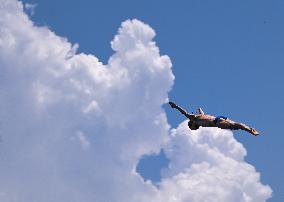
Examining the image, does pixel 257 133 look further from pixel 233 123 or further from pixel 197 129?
pixel 197 129

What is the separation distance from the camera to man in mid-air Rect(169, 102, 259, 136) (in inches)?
1993

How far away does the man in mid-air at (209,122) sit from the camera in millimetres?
50625

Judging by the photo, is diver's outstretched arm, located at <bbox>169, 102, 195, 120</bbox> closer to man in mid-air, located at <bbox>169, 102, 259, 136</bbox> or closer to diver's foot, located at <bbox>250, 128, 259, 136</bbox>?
man in mid-air, located at <bbox>169, 102, 259, 136</bbox>

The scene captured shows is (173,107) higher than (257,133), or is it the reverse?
(173,107)

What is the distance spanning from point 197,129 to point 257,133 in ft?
25.0

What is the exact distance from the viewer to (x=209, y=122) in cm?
5262

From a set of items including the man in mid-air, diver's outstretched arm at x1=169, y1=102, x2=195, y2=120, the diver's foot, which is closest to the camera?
the diver's foot

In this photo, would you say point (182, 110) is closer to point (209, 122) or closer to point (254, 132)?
point (209, 122)

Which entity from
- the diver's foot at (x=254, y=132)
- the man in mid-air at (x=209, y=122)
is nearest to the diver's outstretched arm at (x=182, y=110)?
the man in mid-air at (x=209, y=122)

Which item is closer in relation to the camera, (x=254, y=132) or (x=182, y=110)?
(x=254, y=132)

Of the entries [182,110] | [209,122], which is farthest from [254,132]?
[182,110]

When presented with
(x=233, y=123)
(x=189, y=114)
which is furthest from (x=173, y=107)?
(x=233, y=123)

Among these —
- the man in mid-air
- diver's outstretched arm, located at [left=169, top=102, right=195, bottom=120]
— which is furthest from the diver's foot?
diver's outstretched arm, located at [left=169, top=102, right=195, bottom=120]

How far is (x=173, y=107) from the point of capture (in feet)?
181
